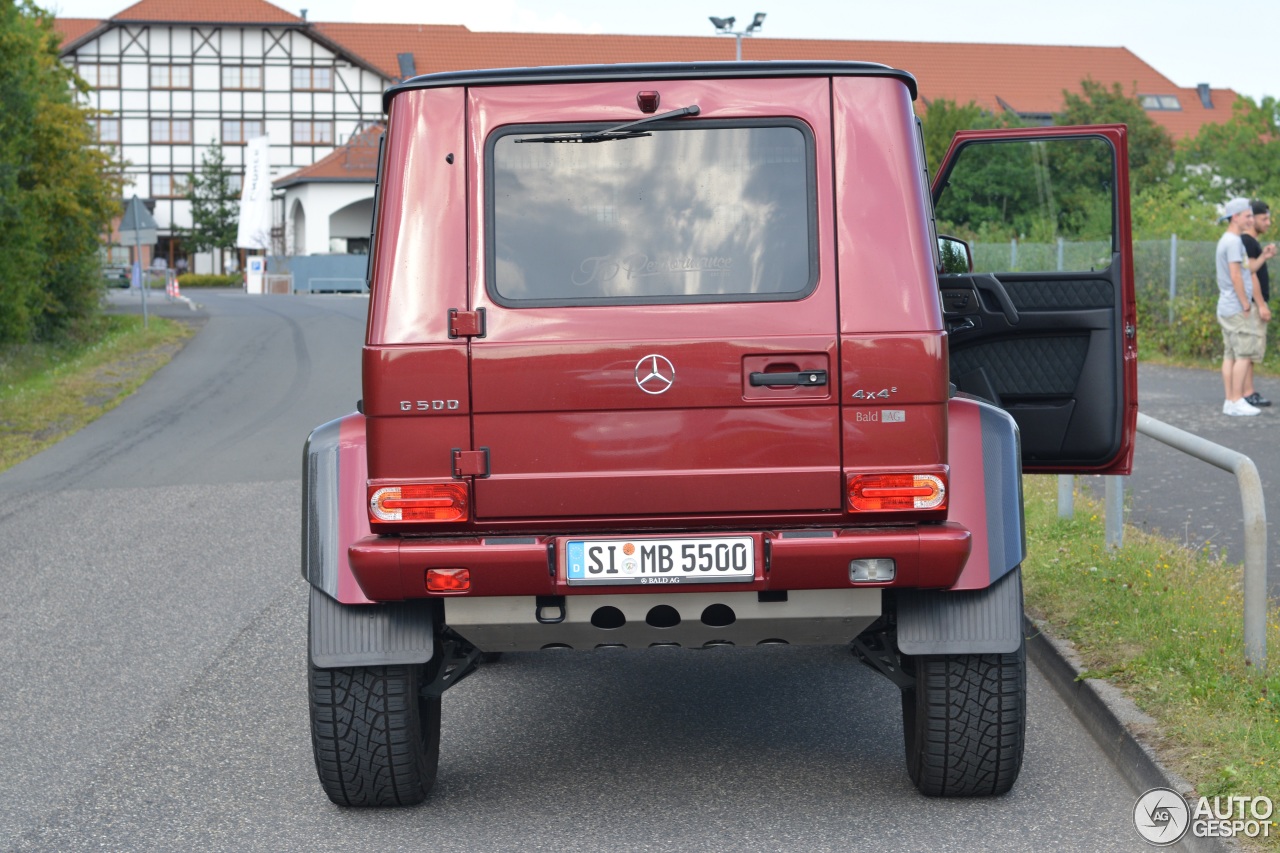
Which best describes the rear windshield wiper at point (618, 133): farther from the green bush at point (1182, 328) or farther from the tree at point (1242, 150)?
the tree at point (1242, 150)

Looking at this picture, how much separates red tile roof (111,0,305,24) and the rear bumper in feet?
244

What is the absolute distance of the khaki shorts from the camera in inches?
542

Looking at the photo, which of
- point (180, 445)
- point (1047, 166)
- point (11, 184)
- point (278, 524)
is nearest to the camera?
point (278, 524)

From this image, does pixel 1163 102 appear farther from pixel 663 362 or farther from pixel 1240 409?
pixel 663 362

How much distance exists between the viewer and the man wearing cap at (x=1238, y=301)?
1373 cm

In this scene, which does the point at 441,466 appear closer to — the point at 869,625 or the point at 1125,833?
the point at 869,625

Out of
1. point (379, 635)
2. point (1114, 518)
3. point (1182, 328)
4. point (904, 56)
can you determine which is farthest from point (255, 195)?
point (379, 635)

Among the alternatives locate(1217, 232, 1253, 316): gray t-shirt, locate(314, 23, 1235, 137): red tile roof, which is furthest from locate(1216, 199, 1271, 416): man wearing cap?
locate(314, 23, 1235, 137): red tile roof

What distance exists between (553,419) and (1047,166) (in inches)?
1662

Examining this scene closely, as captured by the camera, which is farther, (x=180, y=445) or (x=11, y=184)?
(x=11, y=184)

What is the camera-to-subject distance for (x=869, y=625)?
449 centimetres

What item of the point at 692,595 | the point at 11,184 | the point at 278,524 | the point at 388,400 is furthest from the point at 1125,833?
the point at 11,184

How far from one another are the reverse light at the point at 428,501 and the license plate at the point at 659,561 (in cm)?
31

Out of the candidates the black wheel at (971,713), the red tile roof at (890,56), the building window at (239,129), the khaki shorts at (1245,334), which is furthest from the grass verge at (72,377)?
the red tile roof at (890,56)
